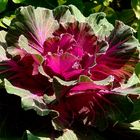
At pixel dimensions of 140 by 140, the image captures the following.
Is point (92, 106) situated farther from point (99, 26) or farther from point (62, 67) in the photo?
point (99, 26)

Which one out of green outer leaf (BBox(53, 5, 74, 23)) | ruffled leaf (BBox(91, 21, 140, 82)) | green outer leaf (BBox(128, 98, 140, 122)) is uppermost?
green outer leaf (BBox(53, 5, 74, 23))

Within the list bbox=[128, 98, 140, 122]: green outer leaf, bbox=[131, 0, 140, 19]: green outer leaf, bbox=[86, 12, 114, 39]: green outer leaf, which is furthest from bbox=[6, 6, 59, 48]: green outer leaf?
bbox=[131, 0, 140, 19]: green outer leaf

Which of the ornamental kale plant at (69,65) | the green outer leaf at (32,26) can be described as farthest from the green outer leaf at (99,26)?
the green outer leaf at (32,26)

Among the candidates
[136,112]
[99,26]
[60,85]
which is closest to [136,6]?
[99,26]

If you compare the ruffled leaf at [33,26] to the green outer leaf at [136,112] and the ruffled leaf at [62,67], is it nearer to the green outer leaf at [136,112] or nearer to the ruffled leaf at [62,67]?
the ruffled leaf at [62,67]

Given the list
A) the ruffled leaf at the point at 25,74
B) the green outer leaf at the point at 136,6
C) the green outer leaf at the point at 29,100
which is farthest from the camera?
the green outer leaf at the point at 136,6

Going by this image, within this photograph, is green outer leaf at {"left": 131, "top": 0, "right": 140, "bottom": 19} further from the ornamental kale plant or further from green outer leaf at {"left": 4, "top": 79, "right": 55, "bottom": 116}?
green outer leaf at {"left": 4, "top": 79, "right": 55, "bottom": 116}

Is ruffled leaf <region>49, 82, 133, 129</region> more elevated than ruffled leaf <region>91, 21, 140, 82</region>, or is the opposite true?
ruffled leaf <region>91, 21, 140, 82</region>

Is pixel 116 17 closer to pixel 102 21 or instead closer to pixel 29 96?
pixel 102 21
